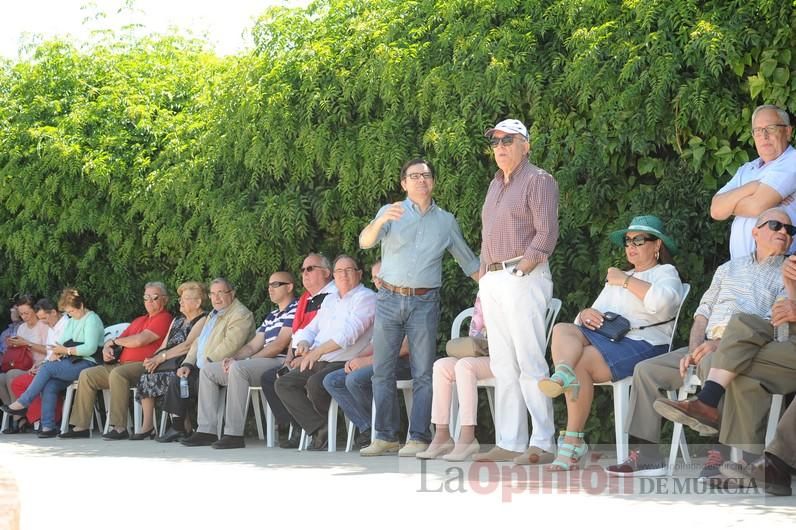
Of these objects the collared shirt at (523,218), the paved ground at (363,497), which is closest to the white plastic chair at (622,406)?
the paved ground at (363,497)

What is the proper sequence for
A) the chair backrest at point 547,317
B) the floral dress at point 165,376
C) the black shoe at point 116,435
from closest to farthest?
the chair backrest at point 547,317 → the floral dress at point 165,376 → the black shoe at point 116,435

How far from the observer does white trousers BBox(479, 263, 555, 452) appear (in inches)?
276

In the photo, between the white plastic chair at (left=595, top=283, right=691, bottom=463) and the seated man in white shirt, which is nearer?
the white plastic chair at (left=595, top=283, right=691, bottom=463)

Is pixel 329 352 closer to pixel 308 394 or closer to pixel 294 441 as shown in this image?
pixel 308 394

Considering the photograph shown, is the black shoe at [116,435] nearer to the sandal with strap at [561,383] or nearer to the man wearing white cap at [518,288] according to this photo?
the man wearing white cap at [518,288]

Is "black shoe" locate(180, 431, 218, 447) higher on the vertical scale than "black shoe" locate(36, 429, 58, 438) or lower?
higher

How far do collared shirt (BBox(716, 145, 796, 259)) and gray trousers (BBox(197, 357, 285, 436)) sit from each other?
406 cm

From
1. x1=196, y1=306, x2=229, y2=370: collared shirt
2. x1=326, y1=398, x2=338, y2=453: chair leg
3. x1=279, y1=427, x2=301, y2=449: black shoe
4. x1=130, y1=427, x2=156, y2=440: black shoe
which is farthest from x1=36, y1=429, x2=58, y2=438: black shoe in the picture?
x1=326, y1=398, x2=338, y2=453: chair leg

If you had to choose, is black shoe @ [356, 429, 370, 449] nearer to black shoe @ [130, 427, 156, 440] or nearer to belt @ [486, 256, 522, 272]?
belt @ [486, 256, 522, 272]

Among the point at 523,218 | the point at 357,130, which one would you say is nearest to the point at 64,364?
the point at 357,130

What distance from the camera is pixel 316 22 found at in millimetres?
9930

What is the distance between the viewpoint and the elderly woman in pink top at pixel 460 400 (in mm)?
7457

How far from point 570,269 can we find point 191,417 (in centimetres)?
368

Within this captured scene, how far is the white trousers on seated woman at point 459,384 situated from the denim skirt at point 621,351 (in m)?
0.95
